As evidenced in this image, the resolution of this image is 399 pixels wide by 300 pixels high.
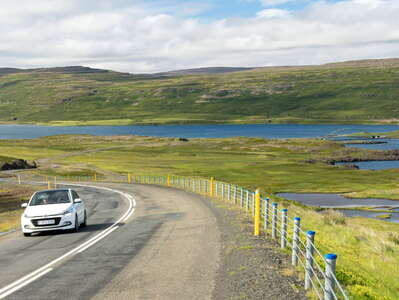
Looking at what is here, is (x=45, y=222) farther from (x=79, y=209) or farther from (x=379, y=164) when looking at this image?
(x=379, y=164)

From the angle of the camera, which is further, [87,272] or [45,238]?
[45,238]

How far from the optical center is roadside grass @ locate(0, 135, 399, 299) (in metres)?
14.9

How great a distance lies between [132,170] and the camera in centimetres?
9225

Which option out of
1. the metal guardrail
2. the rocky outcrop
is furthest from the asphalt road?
the rocky outcrop

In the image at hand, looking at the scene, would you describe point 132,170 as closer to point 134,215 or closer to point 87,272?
point 134,215

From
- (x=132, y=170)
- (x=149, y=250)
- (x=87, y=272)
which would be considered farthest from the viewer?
(x=132, y=170)

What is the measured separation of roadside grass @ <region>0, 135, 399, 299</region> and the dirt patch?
1279mm

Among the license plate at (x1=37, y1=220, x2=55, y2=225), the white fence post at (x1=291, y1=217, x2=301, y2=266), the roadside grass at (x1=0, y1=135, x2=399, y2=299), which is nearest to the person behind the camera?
the white fence post at (x1=291, y1=217, x2=301, y2=266)

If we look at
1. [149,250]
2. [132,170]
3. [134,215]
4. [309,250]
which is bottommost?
[132,170]

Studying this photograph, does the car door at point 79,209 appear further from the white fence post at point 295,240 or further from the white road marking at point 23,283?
the white fence post at point 295,240

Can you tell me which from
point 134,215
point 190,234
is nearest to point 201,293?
point 190,234

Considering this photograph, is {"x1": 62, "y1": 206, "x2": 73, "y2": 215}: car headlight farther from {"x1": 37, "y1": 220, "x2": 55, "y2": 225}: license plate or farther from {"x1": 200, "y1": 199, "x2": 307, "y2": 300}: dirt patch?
{"x1": 200, "y1": 199, "x2": 307, "y2": 300}: dirt patch

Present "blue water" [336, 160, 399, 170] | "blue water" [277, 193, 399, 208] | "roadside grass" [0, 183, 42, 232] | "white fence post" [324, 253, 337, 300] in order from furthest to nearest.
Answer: "blue water" [336, 160, 399, 170], "blue water" [277, 193, 399, 208], "roadside grass" [0, 183, 42, 232], "white fence post" [324, 253, 337, 300]

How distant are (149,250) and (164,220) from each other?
8.66m
